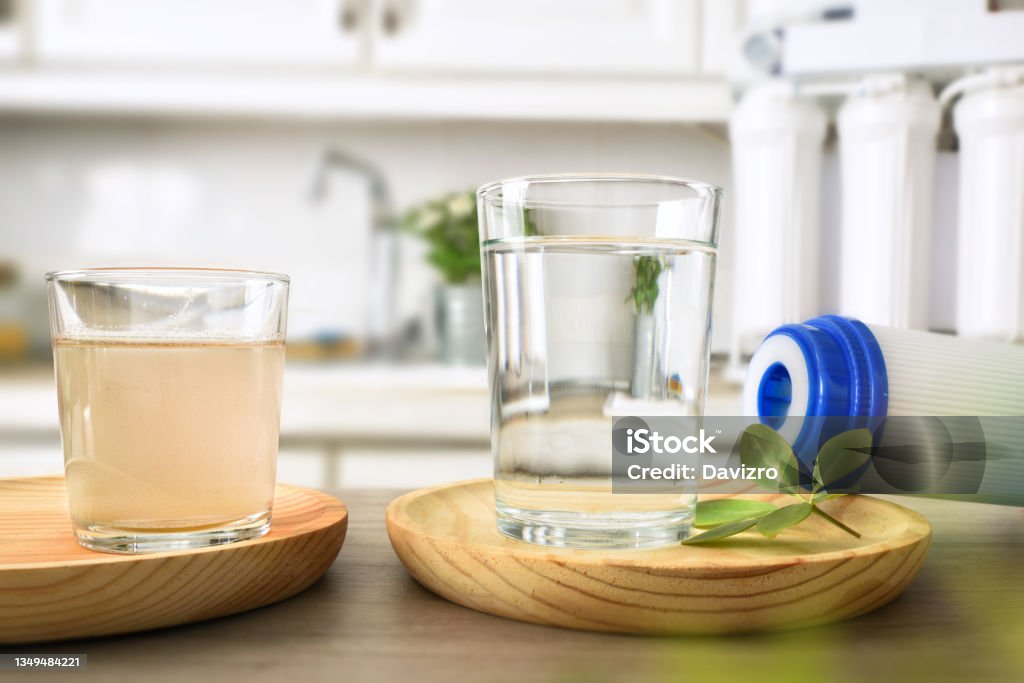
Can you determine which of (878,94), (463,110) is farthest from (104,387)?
(463,110)

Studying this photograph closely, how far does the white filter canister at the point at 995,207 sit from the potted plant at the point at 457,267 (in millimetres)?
851

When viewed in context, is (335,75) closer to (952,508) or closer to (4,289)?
(4,289)

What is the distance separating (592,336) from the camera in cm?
39

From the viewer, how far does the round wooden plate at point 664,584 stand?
0.31 meters

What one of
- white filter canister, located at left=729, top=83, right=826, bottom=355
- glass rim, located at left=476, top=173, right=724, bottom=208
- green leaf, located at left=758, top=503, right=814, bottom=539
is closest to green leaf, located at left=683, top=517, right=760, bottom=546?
green leaf, located at left=758, top=503, right=814, bottom=539

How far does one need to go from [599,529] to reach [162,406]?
187 millimetres

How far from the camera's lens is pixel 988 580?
0.39 metres

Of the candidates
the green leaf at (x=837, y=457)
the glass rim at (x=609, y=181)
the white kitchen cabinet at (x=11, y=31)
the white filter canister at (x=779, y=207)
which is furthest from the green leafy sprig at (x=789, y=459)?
the white kitchen cabinet at (x=11, y=31)

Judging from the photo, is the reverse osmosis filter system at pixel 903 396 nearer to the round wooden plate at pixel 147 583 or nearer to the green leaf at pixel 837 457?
the green leaf at pixel 837 457

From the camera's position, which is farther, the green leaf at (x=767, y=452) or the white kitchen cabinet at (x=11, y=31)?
the white kitchen cabinet at (x=11, y=31)

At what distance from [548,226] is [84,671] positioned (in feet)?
0.79

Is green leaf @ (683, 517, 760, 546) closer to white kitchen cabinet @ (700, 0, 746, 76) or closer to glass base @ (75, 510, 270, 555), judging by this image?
glass base @ (75, 510, 270, 555)

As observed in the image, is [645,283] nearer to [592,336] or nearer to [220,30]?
[592,336]

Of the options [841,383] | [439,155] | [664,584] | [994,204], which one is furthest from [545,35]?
[664,584]
